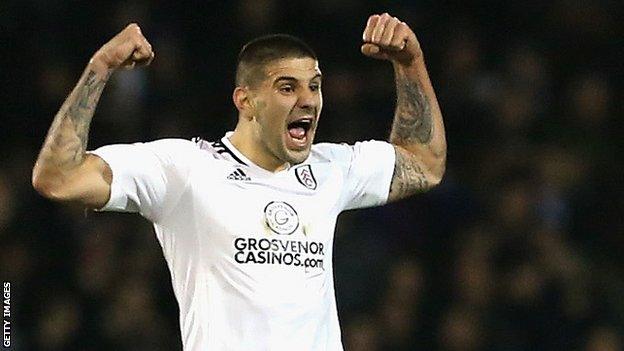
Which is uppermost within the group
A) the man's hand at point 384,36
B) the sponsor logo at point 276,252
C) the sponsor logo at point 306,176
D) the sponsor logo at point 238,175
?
the man's hand at point 384,36

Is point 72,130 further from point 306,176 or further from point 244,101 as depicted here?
point 306,176

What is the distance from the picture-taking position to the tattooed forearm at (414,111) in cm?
514

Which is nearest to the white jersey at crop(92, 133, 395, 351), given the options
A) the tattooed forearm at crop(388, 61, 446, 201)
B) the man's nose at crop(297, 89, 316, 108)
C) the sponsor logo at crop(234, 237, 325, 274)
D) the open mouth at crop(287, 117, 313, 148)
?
the sponsor logo at crop(234, 237, 325, 274)

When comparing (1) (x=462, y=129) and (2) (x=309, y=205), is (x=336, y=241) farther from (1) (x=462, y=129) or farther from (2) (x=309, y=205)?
(2) (x=309, y=205)

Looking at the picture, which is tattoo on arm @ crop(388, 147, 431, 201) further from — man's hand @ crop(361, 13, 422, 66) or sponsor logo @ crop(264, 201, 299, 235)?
sponsor logo @ crop(264, 201, 299, 235)

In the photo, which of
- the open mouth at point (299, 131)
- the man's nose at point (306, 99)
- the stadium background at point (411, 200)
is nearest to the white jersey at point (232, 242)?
the open mouth at point (299, 131)

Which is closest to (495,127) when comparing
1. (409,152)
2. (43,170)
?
(409,152)

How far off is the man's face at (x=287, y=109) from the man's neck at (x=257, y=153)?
0.5 inches

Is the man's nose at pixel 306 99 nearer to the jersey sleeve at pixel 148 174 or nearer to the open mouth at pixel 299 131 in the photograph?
the open mouth at pixel 299 131

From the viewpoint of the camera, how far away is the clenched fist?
4.22 meters

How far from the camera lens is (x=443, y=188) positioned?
8.00 meters

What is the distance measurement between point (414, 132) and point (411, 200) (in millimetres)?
2714

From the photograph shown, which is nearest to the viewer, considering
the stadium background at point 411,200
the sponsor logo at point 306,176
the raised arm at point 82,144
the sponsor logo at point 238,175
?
the raised arm at point 82,144

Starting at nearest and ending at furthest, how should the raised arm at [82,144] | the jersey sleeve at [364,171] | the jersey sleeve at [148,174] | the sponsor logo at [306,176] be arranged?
the raised arm at [82,144] → the jersey sleeve at [148,174] → the sponsor logo at [306,176] → the jersey sleeve at [364,171]
